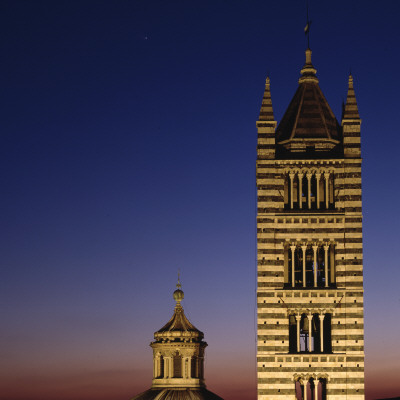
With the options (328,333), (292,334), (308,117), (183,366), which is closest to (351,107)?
(308,117)

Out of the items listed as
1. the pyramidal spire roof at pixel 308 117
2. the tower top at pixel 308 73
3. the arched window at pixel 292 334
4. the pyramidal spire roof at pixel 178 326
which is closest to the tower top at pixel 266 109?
the pyramidal spire roof at pixel 308 117

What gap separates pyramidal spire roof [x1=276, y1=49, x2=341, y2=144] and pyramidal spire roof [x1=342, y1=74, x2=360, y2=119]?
3.21 feet

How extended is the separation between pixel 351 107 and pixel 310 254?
704 centimetres

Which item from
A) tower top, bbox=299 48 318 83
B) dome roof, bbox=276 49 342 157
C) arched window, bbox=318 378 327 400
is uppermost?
tower top, bbox=299 48 318 83

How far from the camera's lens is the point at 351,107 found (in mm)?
49094

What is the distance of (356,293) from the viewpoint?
47.0 m

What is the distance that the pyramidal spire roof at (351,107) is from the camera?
48906 millimetres

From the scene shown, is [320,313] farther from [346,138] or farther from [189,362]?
[189,362]

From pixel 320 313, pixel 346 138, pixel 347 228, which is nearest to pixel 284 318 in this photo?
pixel 320 313

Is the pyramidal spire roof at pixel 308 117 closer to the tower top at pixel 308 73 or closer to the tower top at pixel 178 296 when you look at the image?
the tower top at pixel 308 73

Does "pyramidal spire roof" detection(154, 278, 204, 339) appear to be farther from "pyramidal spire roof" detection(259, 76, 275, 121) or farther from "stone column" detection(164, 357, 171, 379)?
"pyramidal spire roof" detection(259, 76, 275, 121)

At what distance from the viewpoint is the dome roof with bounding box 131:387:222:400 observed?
59875 millimetres

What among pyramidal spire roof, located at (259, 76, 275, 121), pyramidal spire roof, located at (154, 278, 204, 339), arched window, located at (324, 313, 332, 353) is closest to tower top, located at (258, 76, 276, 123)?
pyramidal spire roof, located at (259, 76, 275, 121)

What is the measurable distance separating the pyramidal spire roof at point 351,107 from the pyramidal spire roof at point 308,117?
0.98 metres
